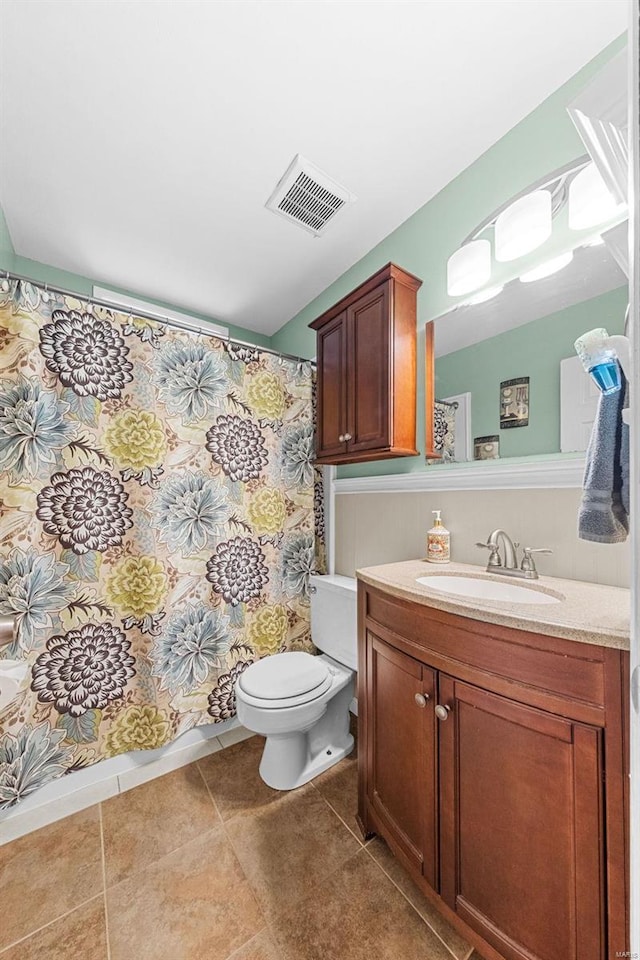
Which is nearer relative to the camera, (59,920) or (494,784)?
(494,784)

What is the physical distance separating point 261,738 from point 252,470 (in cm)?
134

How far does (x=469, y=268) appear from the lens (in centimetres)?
140

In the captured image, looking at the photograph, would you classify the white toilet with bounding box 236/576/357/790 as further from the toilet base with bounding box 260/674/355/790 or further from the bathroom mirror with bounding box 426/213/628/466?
the bathroom mirror with bounding box 426/213/628/466

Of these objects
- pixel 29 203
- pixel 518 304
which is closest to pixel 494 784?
pixel 518 304

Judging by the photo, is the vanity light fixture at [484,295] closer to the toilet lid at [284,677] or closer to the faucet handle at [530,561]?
the faucet handle at [530,561]

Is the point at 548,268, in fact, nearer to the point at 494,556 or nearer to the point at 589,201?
the point at 589,201

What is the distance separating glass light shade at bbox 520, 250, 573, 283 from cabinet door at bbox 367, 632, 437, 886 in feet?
4.18

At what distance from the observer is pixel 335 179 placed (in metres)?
1.47

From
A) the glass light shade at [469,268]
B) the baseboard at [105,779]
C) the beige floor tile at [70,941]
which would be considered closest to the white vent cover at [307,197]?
the glass light shade at [469,268]

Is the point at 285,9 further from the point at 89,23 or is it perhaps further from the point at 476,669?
the point at 476,669

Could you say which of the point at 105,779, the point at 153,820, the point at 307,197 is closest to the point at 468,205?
the point at 307,197

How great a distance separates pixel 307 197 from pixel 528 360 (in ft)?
3.73

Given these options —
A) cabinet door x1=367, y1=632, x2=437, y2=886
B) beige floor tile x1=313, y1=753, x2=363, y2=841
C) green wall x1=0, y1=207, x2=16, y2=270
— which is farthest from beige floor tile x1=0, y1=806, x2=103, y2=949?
green wall x1=0, y1=207, x2=16, y2=270

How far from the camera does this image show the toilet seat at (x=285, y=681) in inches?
55.4
